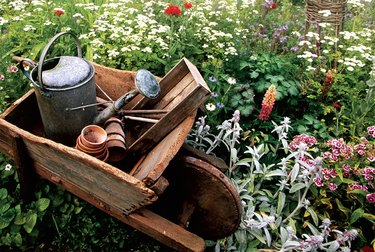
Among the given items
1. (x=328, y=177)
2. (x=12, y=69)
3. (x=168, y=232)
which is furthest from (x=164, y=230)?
(x=12, y=69)

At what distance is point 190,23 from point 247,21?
79 cm

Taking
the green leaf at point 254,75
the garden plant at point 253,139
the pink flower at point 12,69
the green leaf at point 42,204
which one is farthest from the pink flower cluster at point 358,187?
the pink flower at point 12,69

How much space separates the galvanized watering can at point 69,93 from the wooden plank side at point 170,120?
16 cm

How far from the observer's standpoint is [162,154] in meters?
1.84

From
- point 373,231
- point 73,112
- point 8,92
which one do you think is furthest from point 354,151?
point 8,92

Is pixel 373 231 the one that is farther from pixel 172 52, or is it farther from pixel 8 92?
pixel 8 92

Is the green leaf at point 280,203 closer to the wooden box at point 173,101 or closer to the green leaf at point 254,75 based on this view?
the wooden box at point 173,101

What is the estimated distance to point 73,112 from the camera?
2.01m

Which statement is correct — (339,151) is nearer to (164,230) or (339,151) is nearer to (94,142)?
(164,230)

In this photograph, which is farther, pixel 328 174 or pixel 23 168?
pixel 23 168

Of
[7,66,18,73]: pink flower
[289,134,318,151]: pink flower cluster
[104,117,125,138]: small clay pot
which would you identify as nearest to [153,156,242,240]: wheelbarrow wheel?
[104,117,125,138]: small clay pot

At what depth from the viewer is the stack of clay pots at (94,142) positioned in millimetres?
1862

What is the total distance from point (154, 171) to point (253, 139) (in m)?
1.04

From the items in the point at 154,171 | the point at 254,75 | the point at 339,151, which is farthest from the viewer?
the point at 254,75
